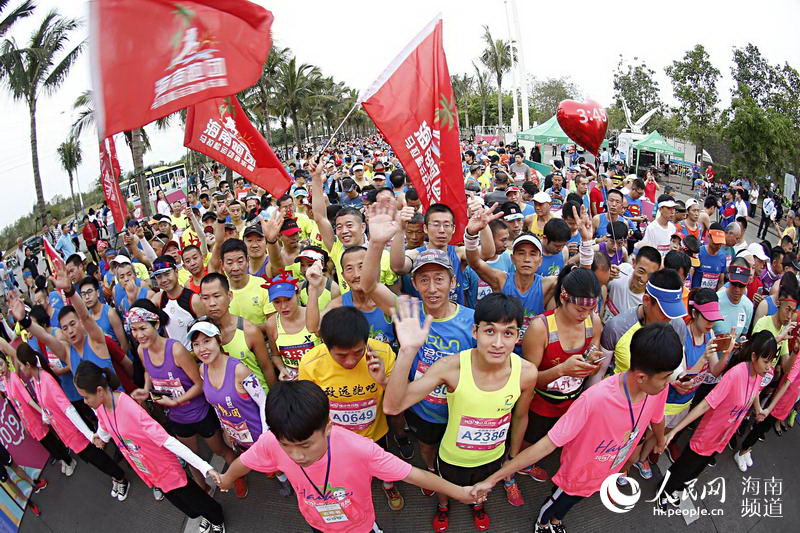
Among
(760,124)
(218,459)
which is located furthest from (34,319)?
(760,124)

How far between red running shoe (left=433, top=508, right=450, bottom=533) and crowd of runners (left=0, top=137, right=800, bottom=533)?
0.04ft

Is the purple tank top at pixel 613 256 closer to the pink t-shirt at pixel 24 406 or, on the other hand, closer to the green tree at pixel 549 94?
the pink t-shirt at pixel 24 406

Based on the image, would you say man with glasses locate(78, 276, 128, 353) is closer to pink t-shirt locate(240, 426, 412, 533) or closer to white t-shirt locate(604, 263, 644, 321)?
pink t-shirt locate(240, 426, 412, 533)

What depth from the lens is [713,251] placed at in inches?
223

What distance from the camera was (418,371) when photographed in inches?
131

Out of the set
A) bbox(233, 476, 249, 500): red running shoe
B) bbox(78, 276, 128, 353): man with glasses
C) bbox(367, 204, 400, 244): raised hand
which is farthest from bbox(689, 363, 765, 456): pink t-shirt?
bbox(78, 276, 128, 353): man with glasses

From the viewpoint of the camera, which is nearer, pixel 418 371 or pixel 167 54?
pixel 167 54

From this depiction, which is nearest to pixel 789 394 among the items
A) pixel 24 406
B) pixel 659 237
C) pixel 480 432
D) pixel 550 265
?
pixel 550 265

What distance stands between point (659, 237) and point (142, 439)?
642 cm

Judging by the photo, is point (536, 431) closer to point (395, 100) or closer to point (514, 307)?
point (514, 307)

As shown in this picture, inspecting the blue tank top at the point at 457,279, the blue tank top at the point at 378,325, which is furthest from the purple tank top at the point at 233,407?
the blue tank top at the point at 457,279

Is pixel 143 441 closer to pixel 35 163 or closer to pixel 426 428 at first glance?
pixel 426 428

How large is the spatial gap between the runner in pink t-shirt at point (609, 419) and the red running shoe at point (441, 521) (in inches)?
37.5

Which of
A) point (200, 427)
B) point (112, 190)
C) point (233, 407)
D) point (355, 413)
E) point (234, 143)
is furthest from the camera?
point (112, 190)
